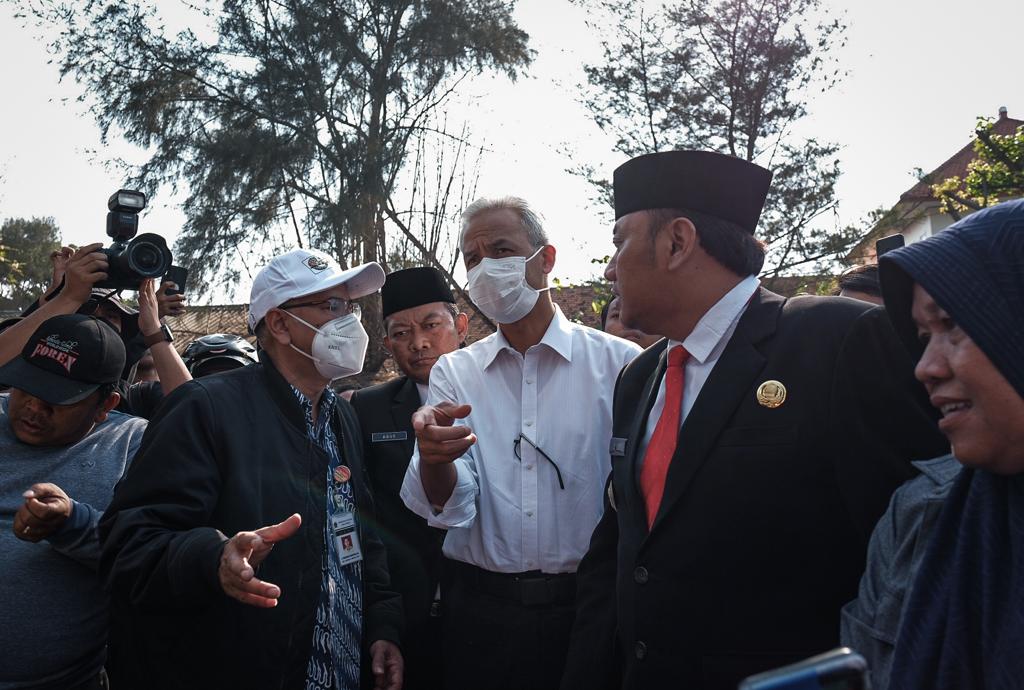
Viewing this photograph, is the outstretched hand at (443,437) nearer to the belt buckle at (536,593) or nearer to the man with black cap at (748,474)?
the man with black cap at (748,474)

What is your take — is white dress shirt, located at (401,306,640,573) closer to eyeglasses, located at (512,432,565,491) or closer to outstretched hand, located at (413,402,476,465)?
eyeglasses, located at (512,432,565,491)

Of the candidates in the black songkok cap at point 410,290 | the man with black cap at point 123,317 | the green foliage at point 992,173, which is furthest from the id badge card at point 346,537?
the green foliage at point 992,173

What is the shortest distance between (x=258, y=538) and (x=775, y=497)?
54.1 inches

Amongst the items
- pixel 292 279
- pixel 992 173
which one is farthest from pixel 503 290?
pixel 992 173

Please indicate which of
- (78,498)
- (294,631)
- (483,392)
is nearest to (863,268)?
(483,392)

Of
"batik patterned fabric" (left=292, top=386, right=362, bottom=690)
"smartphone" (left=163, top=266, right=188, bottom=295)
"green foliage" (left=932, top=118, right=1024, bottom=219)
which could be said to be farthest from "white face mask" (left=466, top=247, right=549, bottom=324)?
"green foliage" (left=932, top=118, right=1024, bottom=219)

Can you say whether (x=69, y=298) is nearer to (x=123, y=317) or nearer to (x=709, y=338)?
(x=123, y=317)

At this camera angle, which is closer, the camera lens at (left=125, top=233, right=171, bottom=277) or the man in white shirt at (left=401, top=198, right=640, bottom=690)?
the man in white shirt at (left=401, top=198, right=640, bottom=690)

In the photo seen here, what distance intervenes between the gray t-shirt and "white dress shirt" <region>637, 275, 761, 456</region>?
6.80 ft

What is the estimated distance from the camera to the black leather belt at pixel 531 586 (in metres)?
3.04

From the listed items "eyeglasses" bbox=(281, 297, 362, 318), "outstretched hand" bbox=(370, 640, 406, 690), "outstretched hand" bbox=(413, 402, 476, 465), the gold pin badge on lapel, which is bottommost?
"outstretched hand" bbox=(370, 640, 406, 690)

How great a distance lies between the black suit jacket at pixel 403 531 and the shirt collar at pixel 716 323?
1.77m

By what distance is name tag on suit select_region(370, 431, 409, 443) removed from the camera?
4082 mm

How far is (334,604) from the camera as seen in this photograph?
297cm
